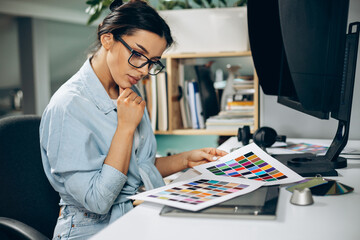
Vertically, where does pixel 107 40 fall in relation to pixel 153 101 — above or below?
above

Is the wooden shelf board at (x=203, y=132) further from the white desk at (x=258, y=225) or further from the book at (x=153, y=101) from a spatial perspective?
the white desk at (x=258, y=225)

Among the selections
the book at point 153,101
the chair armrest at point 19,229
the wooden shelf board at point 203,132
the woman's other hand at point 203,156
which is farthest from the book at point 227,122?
the chair armrest at point 19,229

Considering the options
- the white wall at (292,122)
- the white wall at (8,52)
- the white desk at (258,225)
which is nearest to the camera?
the white desk at (258,225)

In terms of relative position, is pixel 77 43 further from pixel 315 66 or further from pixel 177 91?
pixel 315 66

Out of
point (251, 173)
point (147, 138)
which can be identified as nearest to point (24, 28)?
point (147, 138)

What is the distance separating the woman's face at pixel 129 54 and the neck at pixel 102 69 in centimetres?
3

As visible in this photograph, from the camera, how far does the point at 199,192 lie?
76 cm

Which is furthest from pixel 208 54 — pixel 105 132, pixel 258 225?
pixel 258 225

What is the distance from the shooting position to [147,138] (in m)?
1.20

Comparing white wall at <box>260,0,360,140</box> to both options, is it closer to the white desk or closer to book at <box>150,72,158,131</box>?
book at <box>150,72,158,131</box>

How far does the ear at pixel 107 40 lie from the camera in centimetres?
108

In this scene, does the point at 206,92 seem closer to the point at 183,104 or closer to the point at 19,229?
the point at 183,104

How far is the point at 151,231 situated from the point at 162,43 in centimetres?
66

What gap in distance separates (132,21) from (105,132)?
331mm
